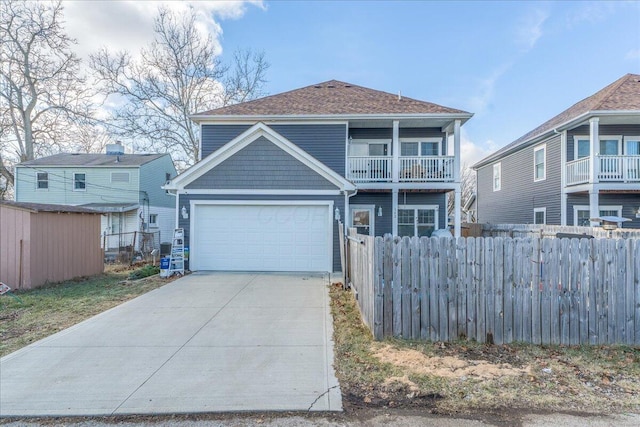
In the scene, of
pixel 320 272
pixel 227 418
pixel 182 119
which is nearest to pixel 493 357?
pixel 227 418

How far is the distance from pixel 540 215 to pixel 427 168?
7.67 meters

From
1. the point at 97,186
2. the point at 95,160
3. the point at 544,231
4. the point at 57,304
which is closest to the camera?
the point at 57,304

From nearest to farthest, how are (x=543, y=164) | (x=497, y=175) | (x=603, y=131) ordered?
(x=603, y=131) < (x=543, y=164) < (x=497, y=175)

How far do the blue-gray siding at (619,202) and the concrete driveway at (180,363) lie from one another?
1365 centimetres

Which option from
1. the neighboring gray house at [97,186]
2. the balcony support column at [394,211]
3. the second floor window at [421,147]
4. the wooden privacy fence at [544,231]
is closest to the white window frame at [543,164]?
the wooden privacy fence at [544,231]

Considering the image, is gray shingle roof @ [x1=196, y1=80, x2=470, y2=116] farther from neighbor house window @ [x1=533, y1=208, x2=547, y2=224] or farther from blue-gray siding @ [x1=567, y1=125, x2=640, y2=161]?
neighbor house window @ [x1=533, y1=208, x2=547, y2=224]

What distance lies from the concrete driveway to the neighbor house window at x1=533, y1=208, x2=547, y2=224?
567 inches

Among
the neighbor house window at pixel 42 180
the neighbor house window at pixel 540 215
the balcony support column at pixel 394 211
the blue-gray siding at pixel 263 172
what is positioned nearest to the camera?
the blue-gray siding at pixel 263 172

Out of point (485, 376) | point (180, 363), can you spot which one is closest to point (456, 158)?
point (485, 376)

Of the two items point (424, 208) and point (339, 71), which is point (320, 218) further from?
point (339, 71)

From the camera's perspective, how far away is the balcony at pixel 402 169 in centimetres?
1387

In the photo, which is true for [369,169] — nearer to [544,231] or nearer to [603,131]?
[544,231]

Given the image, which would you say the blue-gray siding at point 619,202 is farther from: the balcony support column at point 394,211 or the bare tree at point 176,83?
the bare tree at point 176,83

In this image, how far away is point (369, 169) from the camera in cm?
1408
